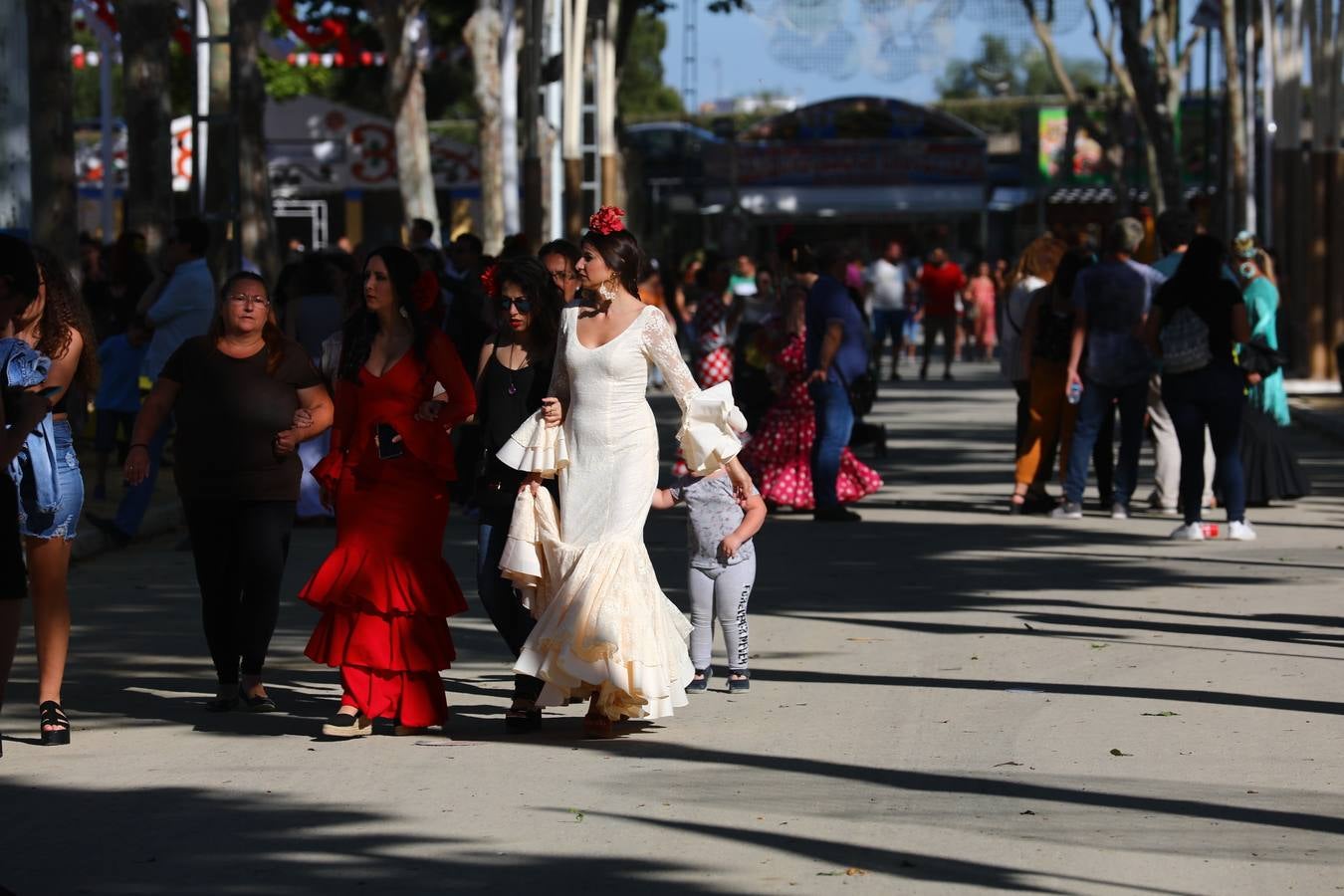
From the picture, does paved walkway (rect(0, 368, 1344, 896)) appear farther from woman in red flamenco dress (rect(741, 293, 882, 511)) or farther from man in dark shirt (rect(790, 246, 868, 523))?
woman in red flamenco dress (rect(741, 293, 882, 511))

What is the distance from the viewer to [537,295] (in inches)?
339

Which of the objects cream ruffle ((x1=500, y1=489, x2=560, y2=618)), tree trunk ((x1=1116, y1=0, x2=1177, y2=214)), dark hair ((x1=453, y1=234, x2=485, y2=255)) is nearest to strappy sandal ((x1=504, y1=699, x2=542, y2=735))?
cream ruffle ((x1=500, y1=489, x2=560, y2=618))

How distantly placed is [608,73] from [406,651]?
27.4 meters

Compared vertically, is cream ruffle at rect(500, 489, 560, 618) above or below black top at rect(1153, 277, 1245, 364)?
below

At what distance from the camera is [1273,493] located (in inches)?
623

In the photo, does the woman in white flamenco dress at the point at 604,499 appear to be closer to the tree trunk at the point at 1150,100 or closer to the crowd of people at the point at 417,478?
the crowd of people at the point at 417,478

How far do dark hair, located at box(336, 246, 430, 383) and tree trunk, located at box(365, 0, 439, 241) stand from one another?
24.8 m

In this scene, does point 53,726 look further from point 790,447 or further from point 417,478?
point 790,447

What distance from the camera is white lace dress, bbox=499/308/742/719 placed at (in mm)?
7910

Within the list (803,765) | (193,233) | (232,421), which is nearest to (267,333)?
(232,421)

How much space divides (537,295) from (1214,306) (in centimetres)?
598

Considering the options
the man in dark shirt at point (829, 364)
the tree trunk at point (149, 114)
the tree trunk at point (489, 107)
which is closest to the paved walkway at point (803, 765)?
the man in dark shirt at point (829, 364)

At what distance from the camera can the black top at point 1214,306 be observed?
528 inches

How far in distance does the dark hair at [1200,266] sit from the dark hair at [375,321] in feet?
20.9
